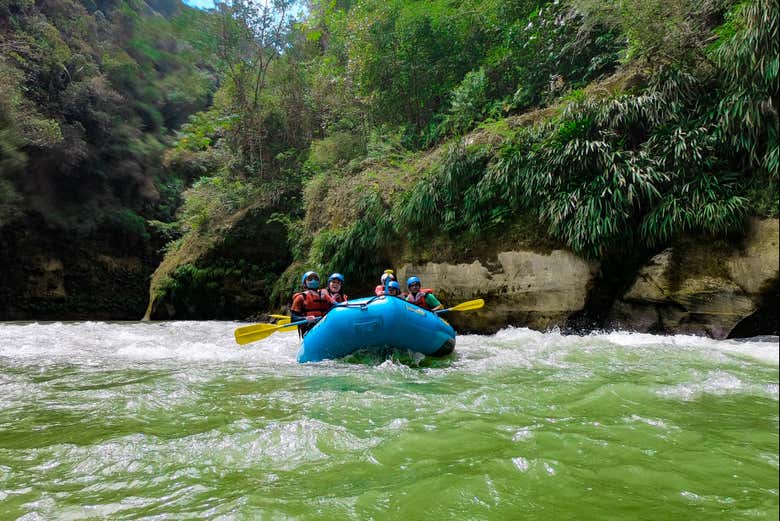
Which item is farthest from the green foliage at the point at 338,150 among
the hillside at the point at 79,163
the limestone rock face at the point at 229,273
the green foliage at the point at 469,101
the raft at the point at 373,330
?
the raft at the point at 373,330

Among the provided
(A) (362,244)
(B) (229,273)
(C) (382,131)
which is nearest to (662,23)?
A: (A) (362,244)

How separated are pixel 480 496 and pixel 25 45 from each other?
2085 centimetres

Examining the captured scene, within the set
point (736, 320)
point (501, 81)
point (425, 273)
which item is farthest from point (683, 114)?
point (501, 81)

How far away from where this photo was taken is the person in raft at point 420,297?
676 cm

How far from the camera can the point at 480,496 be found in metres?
1.88

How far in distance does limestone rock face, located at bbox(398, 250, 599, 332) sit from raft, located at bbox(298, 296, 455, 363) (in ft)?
8.96

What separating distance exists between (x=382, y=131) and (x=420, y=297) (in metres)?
7.39

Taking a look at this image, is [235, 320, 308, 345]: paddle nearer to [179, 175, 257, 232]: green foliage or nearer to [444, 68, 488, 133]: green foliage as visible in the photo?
[444, 68, 488, 133]: green foliage

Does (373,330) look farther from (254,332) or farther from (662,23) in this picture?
(662,23)

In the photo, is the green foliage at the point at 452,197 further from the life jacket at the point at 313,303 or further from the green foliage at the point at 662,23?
the life jacket at the point at 313,303

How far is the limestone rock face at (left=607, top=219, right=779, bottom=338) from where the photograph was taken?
5.46 metres

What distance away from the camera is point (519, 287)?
7.60 metres

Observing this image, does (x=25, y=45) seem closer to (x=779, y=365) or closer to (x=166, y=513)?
(x=166, y=513)

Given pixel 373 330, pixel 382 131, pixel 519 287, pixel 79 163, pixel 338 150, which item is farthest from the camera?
pixel 79 163
